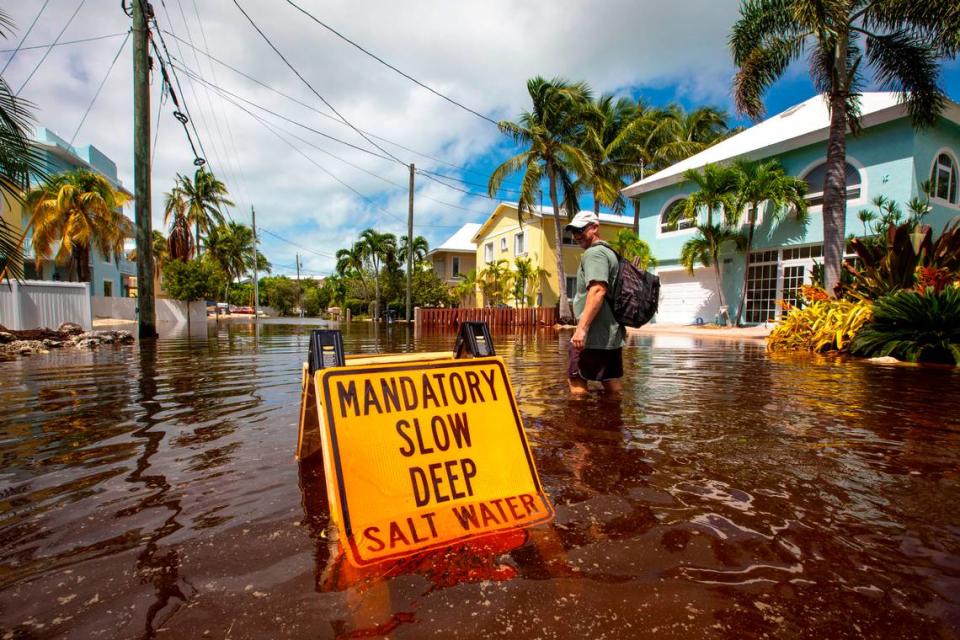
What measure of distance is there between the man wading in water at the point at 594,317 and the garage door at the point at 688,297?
57.3 ft

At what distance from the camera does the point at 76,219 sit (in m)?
19.6

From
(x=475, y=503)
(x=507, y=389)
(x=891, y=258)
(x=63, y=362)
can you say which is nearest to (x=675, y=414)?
(x=507, y=389)

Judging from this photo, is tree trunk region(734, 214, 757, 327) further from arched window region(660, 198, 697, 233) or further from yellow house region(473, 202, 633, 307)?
yellow house region(473, 202, 633, 307)

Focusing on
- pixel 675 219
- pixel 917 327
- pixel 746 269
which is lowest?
pixel 917 327

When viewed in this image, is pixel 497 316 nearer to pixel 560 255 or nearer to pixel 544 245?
pixel 560 255

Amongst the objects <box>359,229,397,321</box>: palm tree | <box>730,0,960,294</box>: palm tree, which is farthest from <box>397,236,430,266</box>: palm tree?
<box>730,0,960,294</box>: palm tree

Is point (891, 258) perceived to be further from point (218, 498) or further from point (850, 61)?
point (218, 498)

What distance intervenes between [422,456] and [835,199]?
14.7 metres

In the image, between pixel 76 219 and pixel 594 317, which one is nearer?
pixel 594 317

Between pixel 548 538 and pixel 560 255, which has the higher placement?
pixel 560 255

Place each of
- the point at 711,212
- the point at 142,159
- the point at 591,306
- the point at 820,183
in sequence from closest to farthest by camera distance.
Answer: the point at 591,306 < the point at 142,159 < the point at 820,183 < the point at 711,212

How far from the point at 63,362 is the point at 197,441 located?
6.30 meters

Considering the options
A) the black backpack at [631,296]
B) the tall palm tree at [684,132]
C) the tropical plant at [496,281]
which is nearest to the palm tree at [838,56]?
the black backpack at [631,296]

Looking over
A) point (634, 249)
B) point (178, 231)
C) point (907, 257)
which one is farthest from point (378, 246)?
point (907, 257)
